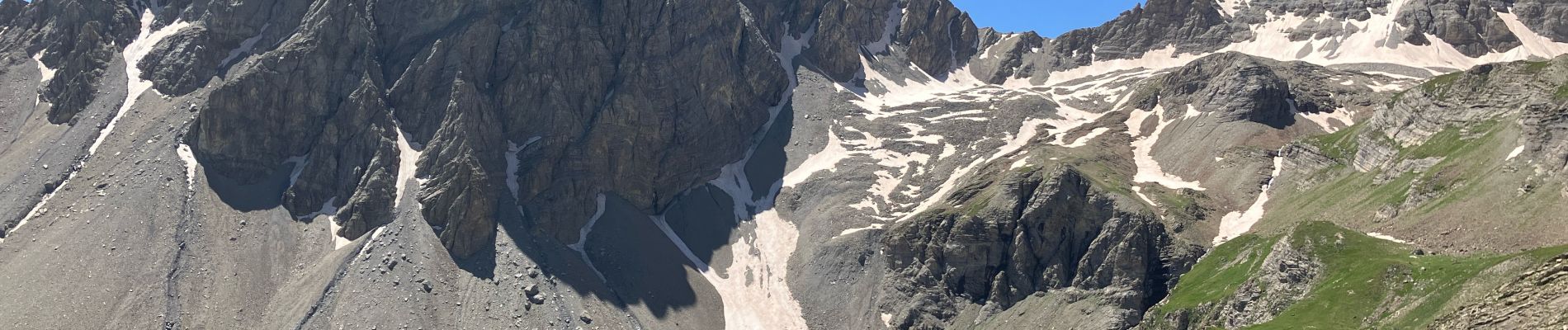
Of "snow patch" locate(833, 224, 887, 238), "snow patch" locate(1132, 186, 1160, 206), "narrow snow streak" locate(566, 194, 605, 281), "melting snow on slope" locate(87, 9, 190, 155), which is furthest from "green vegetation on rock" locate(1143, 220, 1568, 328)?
"melting snow on slope" locate(87, 9, 190, 155)

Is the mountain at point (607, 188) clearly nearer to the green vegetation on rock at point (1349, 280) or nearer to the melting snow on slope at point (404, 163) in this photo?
the melting snow on slope at point (404, 163)

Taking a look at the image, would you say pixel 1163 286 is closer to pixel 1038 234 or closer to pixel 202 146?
pixel 1038 234

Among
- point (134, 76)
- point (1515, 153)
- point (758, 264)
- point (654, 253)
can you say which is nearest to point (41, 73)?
point (134, 76)

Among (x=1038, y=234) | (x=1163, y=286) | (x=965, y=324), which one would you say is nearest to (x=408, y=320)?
(x=965, y=324)

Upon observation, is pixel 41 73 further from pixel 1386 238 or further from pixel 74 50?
pixel 1386 238

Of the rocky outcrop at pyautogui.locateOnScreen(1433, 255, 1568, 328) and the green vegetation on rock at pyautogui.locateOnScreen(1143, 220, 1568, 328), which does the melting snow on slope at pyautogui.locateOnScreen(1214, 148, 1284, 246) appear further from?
the rocky outcrop at pyautogui.locateOnScreen(1433, 255, 1568, 328)
